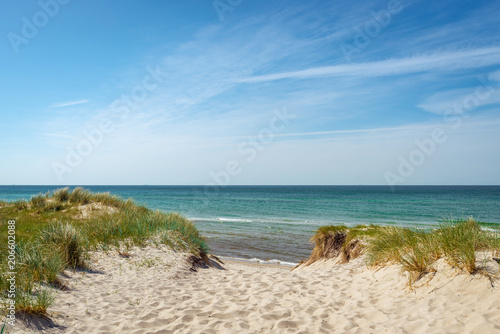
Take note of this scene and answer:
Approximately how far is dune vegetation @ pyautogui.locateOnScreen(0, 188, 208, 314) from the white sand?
52 cm

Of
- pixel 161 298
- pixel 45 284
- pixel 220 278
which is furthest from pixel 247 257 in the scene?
pixel 45 284

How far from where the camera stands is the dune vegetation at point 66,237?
5.70 m

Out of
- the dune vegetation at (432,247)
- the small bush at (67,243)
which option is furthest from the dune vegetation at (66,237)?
the dune vegetation at (432,247)

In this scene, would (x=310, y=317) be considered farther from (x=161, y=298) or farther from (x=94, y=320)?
(x=94, y=320)

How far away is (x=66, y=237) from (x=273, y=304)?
5903 millimetres

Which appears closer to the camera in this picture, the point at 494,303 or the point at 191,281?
the point at 494,303

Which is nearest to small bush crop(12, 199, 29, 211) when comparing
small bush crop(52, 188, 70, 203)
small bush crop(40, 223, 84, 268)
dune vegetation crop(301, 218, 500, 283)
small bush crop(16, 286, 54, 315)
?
small bush crop(52, 188, 70, 203)

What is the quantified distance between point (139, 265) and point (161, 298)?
264 centimetres

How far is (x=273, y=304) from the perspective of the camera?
623 cm

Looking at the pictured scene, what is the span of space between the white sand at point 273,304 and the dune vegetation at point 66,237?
52 centimetres

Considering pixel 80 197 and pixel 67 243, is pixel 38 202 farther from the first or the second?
pixel 67 243

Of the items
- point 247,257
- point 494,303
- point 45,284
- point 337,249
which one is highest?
point 494,303

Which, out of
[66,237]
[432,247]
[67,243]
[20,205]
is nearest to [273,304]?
[432,247]

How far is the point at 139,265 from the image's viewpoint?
29.0 feet
